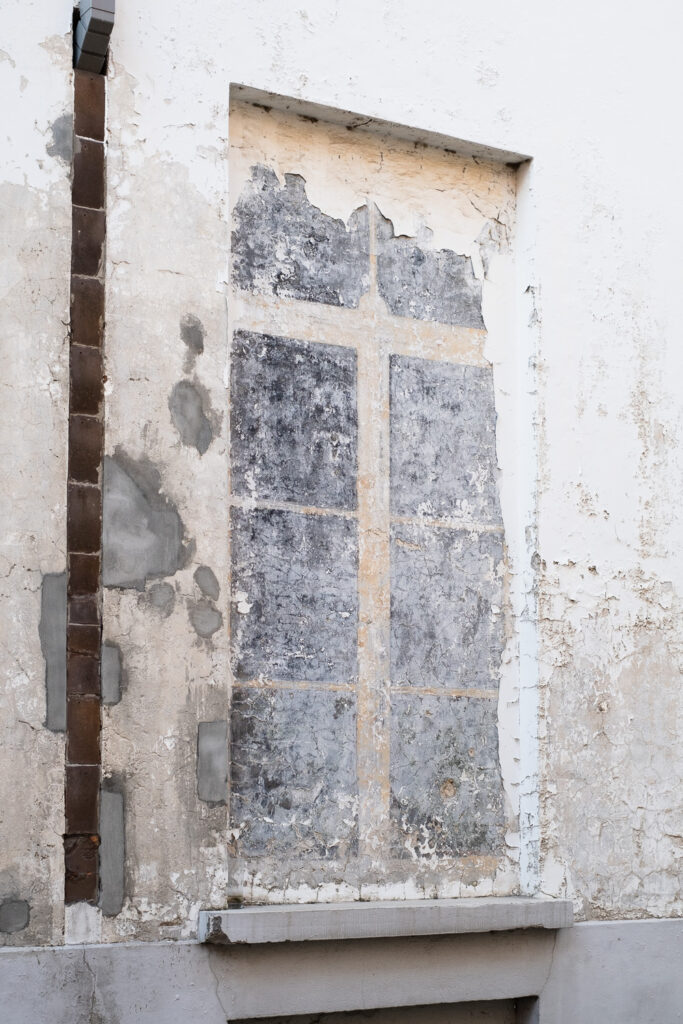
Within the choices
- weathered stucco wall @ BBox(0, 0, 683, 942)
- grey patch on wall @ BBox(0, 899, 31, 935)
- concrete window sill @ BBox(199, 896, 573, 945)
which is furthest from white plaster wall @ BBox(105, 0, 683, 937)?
grey patch on wall @ BBox(0, 899, 31, 935)

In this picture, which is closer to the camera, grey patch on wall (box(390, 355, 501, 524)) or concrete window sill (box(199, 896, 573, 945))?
concrete window sill (box(199, 896, 573, 945))

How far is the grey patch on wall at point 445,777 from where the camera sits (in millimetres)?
5113

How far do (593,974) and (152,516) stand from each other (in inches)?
92.2

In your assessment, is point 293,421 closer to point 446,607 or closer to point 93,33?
point 446,607

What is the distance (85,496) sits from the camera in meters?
4.48

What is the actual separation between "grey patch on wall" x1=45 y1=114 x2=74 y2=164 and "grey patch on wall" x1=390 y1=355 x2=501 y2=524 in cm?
143

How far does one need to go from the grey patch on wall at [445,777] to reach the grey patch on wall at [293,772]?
21 cm

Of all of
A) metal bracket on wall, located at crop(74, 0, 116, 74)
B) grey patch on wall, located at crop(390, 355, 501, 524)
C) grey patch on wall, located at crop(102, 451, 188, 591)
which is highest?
metal bracket on wall, located at crop(74, 0, 116, 74)

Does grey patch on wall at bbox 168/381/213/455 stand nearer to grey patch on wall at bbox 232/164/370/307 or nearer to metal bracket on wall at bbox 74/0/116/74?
grey patch on wall at bbox 232/164/370/307

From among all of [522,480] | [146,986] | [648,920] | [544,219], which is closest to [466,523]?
[522,480]

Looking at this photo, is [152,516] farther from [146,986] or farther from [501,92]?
[501,92]

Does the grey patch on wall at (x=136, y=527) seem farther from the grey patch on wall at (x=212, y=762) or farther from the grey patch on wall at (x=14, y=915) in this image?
the grey patch on wall at (x=14, y=915)

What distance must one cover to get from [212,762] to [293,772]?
1.33ft

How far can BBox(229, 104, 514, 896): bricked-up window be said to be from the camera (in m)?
4.91
